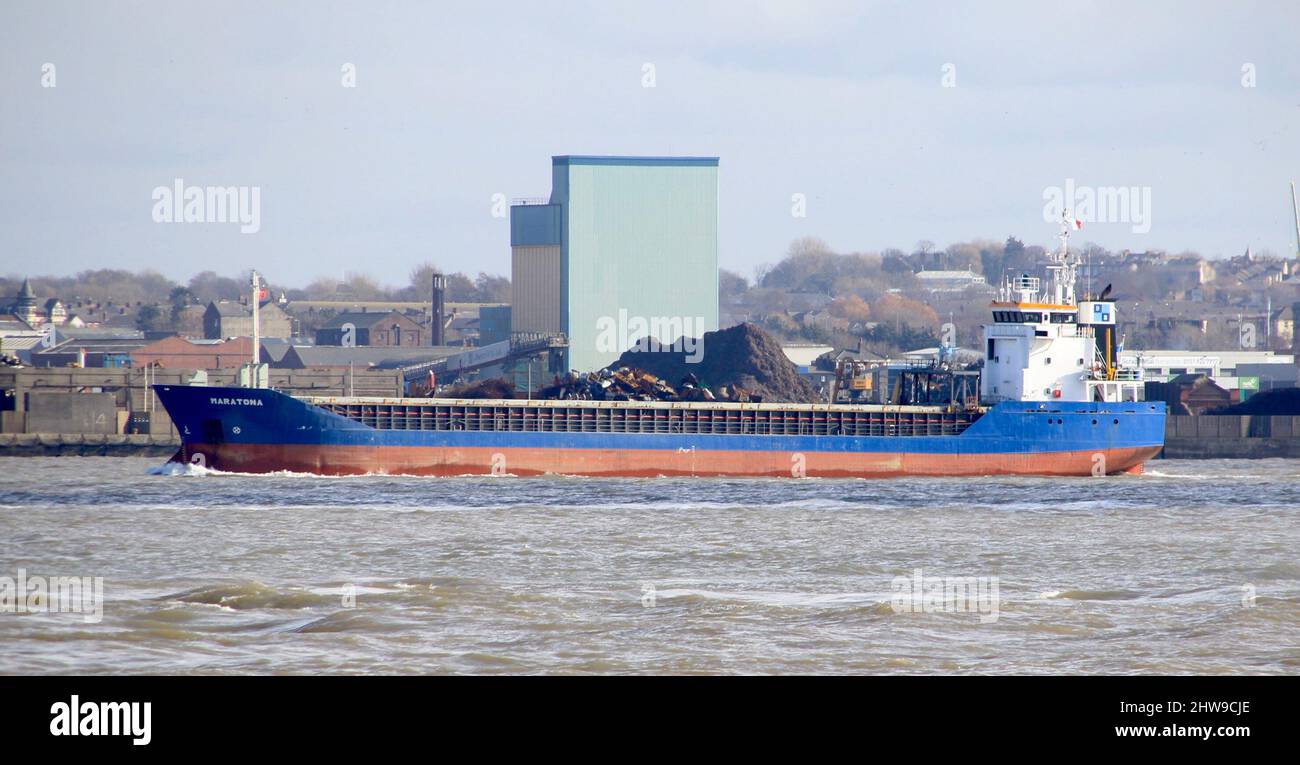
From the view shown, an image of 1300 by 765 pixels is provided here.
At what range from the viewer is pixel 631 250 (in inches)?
2606

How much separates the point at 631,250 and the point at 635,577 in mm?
46721

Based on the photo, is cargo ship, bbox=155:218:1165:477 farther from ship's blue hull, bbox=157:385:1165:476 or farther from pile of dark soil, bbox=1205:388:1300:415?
pile of dark soil, bbox=1205:388:1300:415

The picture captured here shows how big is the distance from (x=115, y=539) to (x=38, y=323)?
3698 inches

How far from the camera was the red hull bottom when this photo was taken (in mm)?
40281

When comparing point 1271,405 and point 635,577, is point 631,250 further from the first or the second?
point 635,577

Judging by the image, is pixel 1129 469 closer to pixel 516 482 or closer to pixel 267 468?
pixel 516 482

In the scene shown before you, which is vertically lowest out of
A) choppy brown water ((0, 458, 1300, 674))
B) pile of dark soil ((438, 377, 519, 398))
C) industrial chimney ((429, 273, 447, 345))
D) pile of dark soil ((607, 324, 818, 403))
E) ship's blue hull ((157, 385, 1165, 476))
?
choppy brown water ((0, 458, 1300, 674))

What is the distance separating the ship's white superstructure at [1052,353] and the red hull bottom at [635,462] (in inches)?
88.7

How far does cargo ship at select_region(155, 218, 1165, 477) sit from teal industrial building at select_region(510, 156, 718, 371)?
2240 cm

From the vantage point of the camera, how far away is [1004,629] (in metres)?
16.2

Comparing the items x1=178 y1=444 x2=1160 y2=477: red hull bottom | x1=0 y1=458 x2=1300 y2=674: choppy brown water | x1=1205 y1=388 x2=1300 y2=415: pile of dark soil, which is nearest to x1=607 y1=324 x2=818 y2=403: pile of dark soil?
x1=178 y1=444 x2=1160 y2=477: red hull bottom

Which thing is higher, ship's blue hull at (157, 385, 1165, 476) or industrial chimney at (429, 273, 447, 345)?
industrial chimney at (429, 273, 447, 345)

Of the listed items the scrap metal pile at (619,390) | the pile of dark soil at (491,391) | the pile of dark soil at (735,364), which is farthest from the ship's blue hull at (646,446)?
the pile of dark soil at (735,364)

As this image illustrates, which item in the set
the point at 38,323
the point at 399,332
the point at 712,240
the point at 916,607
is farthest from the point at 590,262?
the point at 38,323
